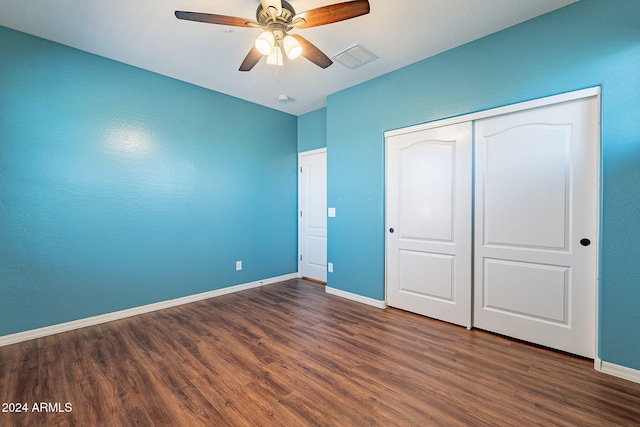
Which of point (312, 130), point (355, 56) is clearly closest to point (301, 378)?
point (355, 56)

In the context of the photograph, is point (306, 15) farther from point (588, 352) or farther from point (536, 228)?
point (588, 352)

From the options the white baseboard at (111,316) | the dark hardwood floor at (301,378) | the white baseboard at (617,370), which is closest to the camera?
the dark hardwood floor at (301,378)

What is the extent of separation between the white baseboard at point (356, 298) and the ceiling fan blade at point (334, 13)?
2.92 meters

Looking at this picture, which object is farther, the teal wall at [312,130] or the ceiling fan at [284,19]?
the teal wall at [312,130]

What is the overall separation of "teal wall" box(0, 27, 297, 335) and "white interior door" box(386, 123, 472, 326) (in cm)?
215

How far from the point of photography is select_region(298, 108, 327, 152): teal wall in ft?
14.5

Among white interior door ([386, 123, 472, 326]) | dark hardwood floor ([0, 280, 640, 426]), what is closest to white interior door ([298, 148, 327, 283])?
white interior door ([386, 123, 472, 326])

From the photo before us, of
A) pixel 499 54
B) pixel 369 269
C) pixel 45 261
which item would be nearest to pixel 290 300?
pixel 369 269

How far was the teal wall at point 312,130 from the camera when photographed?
442cm

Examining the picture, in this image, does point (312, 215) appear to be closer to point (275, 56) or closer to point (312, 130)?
point (312, 130)

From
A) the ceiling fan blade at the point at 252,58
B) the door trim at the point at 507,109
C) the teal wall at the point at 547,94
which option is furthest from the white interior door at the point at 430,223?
the ceiling fan blade at the point at 252,58

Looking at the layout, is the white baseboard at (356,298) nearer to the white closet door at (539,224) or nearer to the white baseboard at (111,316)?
the white closet door at (539,224)

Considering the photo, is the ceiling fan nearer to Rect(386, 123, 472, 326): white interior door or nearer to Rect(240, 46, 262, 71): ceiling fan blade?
Rect(240, 46, 262, 71): ceiling fan blade

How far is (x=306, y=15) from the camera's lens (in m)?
1.83
